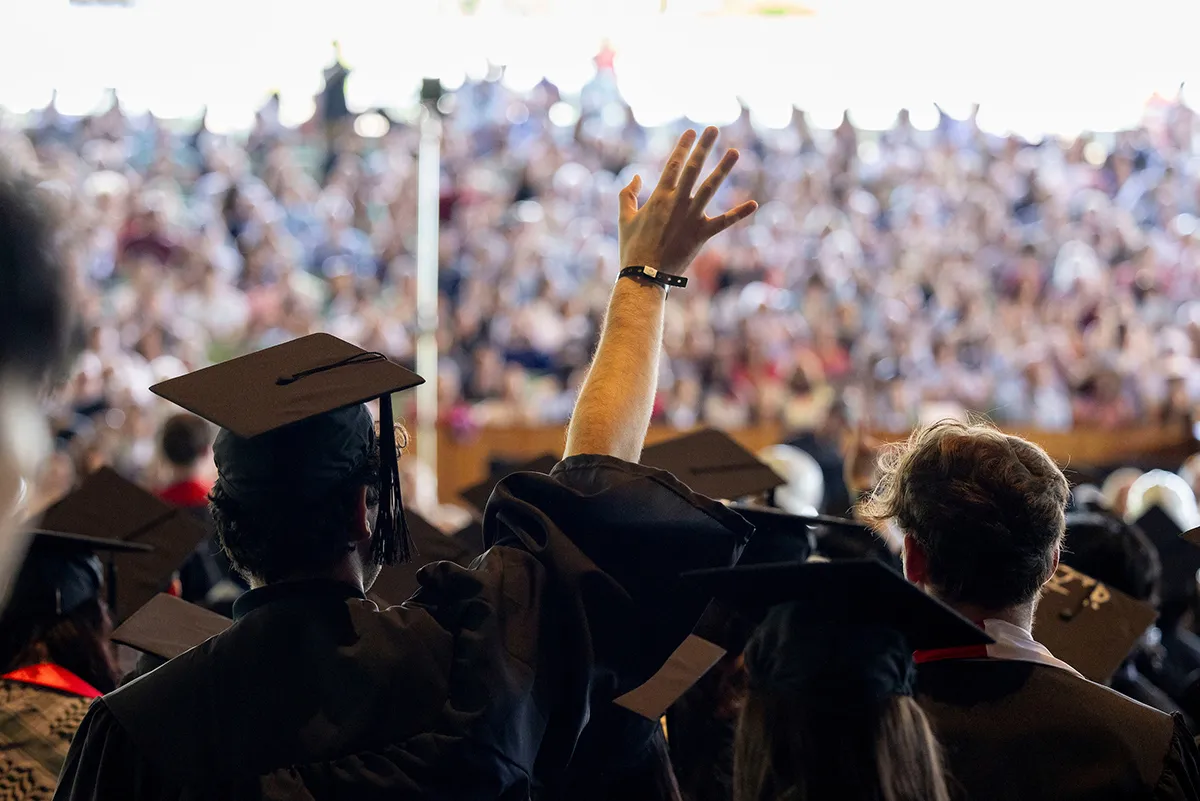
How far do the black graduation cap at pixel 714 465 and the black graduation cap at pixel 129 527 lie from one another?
4.37 ft

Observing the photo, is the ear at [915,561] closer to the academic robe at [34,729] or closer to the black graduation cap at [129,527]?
the academic robe at [34,729]

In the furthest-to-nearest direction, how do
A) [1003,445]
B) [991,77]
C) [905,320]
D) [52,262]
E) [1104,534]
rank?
[991,77] < [905,320] < [1104,534] < [1003,445] < [52,262]

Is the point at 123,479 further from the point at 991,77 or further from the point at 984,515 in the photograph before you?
the point at 991,77

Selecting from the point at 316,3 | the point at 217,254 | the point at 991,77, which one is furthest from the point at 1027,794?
the point at 991,77

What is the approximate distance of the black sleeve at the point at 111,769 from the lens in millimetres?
1583

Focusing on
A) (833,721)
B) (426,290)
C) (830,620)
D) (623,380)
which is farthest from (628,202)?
(426,290)

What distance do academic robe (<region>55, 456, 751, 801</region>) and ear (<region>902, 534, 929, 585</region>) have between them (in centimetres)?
43

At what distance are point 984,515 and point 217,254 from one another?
1207 cm

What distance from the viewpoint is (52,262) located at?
72cm

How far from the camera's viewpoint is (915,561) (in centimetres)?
211

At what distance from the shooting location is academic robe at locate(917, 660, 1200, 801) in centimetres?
195

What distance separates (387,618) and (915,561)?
89cm

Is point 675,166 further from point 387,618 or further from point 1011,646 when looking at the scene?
point 1011,646

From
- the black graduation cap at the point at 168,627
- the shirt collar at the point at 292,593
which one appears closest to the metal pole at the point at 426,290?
the black graduation cap at the point at 168,627
